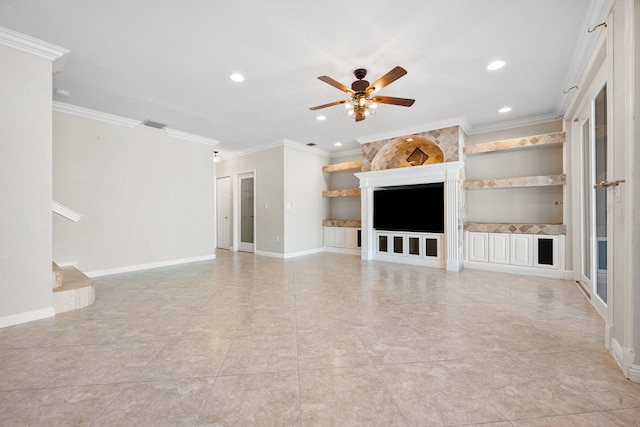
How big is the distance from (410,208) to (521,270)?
7.39 feet

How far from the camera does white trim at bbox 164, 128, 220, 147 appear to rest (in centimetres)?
580

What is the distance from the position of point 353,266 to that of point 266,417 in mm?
4312

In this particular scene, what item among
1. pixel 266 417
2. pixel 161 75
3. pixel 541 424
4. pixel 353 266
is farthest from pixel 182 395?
pixel 353 266

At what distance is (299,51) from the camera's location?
3023 millimetres

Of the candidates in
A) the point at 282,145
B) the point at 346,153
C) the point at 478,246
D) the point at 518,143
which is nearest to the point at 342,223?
the point at 346,153

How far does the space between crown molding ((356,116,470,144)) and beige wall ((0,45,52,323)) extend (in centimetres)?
532

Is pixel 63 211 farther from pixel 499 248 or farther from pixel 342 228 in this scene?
pixel 499 248

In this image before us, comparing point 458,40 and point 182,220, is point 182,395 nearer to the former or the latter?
point 458,40

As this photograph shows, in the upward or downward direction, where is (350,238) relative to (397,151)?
downward

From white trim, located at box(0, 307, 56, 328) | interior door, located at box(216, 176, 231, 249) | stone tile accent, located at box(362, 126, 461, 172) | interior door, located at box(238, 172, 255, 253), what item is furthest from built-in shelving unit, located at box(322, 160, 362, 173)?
white trim, located at box(0, 307, 56, 328)

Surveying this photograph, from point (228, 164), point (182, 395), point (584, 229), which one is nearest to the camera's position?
point (182, 395)

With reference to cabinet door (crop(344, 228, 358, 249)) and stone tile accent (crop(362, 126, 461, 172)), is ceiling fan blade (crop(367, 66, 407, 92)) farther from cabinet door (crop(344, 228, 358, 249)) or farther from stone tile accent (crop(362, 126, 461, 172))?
cabinet door (crop(344, 228, 358, 249))

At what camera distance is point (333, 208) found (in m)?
8.16

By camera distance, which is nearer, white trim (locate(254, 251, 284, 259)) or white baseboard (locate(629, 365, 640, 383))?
white baseboard (locate(629, 365, 640, 383))
